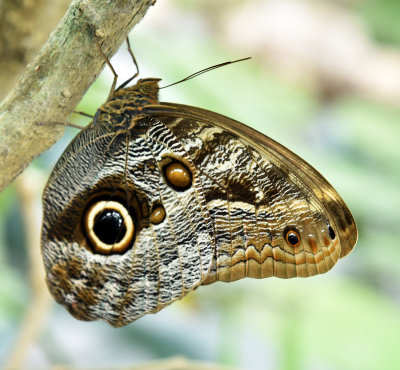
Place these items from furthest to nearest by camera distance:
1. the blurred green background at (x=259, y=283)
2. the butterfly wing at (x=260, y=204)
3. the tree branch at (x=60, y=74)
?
the blurred green background at (x=259, y=283) → the butterfly wing at (x=260, y=204) → the tree branch at (x=60, y=74)

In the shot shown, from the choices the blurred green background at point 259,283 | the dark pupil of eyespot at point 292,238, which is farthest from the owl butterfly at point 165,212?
the blurred green background at point 259,283

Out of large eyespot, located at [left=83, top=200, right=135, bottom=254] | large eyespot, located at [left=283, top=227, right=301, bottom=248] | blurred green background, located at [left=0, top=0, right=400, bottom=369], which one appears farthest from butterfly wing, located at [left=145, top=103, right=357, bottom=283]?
blurred green background, located at [left=0, top=0, right=400, bottom=369]

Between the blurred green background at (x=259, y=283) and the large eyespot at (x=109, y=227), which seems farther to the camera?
the blurred green background at (x=259, y=283)

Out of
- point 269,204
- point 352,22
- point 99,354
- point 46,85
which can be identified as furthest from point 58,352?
point 352,22

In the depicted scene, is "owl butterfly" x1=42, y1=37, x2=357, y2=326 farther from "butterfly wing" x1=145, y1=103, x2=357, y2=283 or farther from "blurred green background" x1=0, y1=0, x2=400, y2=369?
"blurred green background" x1=0, y1=0, x2=400, y2=369

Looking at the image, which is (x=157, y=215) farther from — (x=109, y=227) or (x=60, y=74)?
(x=60, y=74)

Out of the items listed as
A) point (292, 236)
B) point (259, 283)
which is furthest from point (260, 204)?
point (259, 283)

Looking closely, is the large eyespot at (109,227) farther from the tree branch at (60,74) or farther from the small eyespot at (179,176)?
the tree branch at (60,74)
